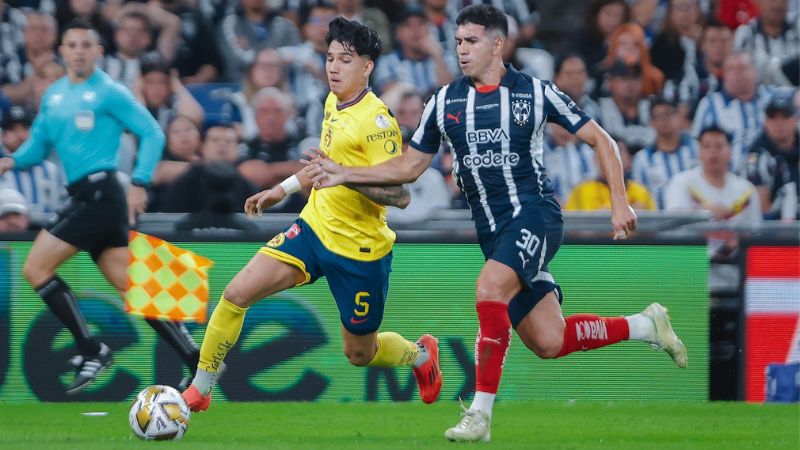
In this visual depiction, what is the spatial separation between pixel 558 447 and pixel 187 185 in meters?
5.32

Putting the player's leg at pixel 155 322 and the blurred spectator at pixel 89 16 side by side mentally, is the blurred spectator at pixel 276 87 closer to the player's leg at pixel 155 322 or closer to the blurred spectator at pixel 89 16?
the blurred spectator at pixel 89 16

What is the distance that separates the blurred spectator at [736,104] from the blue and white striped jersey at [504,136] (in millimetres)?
6269

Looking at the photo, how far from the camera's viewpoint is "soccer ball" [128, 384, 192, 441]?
291 inches

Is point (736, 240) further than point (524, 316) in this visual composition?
Yes

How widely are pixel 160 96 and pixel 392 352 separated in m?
5.41

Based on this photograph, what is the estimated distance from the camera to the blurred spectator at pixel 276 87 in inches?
514

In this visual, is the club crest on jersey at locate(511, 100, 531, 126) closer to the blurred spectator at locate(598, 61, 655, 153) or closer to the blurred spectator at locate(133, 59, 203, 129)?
the blurred spectator at locate(133, 59, 203, 129)

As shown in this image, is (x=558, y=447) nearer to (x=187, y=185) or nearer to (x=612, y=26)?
(x=187, y=185)

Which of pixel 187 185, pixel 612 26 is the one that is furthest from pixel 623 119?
pixel 187 185

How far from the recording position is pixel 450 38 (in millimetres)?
13938

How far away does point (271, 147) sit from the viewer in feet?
40.5

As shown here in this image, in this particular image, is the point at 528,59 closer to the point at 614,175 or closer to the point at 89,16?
the point at 89,16

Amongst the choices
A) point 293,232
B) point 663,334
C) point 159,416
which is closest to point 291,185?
point 293,232

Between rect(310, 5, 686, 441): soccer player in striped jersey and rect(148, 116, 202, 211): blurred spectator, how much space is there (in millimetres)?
4786
